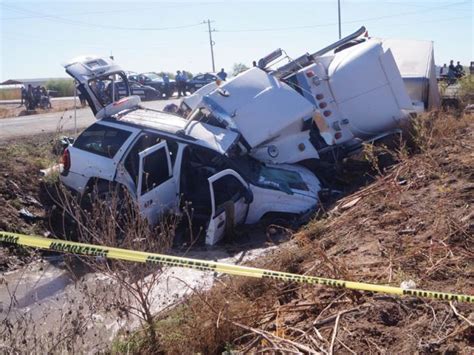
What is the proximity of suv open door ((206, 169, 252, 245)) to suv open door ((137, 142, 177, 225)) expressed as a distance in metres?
0.67

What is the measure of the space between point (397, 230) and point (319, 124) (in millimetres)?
4000

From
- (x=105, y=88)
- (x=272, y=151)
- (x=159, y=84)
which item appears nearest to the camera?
(x=272, y=151)

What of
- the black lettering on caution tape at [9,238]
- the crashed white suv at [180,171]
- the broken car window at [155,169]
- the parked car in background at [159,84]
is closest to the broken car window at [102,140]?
the crashed white suv at [180,171]

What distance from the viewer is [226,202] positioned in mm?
7117

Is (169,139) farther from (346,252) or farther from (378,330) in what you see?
(378,330)

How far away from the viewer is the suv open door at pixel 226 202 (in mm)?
6957

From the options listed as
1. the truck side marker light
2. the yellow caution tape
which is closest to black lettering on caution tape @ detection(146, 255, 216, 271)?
the yellow caution tape

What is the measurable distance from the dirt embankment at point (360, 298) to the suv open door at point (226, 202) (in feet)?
4.15

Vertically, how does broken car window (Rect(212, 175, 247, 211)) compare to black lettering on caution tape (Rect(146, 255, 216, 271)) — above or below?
below

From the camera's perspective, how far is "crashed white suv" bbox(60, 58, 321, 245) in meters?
7.28

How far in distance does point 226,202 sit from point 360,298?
3.44 metres

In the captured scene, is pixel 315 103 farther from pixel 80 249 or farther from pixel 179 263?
pixel 80 249

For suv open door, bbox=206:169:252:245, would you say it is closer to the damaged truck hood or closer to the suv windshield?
the damaged truck hood

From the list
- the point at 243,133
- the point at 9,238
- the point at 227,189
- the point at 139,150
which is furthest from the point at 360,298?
the point at 243,133
